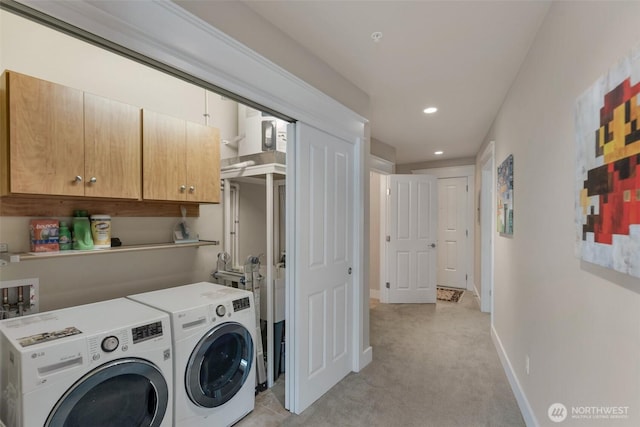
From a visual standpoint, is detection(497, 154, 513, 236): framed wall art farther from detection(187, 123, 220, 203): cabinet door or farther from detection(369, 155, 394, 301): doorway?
detection(187, 123, 220, 203): cabinet door

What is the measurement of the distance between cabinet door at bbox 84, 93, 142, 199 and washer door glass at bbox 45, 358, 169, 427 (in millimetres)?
1025

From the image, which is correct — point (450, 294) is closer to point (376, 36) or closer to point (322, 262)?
point (322, 262)

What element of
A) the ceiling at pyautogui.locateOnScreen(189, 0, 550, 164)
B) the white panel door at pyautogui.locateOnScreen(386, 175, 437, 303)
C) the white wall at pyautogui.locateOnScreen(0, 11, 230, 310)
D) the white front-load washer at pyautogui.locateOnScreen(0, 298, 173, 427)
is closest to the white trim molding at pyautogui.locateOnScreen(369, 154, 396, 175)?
the white panel door at pyautogui.locateOnScreen(386, 175, 437, 303)

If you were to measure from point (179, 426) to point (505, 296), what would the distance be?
8.82 feet

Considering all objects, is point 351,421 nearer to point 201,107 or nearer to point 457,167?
point 201,107

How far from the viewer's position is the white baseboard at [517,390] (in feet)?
6.11

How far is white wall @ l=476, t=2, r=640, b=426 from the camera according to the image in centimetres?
98

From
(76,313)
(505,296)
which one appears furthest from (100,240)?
(505,296)

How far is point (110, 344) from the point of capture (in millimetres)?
1445

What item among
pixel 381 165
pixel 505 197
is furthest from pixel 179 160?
pixel 381 165

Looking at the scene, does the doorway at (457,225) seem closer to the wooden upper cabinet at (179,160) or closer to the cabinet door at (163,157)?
the wooden upper cabinet at (179,160)

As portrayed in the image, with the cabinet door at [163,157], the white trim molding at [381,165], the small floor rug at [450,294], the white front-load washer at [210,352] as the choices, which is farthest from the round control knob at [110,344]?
the small floor rug at [450,294]

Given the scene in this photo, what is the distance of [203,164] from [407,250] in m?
3.50

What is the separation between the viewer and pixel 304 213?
7.01 feet
